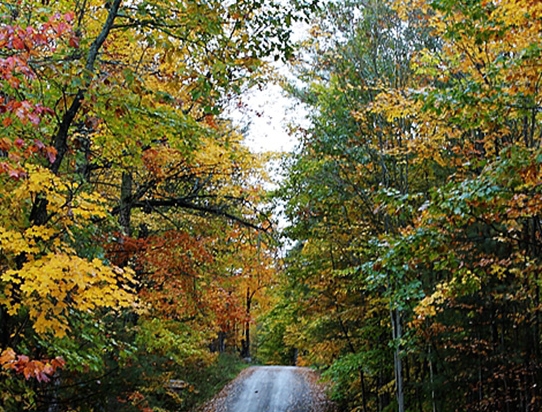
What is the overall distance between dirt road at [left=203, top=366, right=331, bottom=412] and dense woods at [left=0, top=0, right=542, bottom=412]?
6.32 feet

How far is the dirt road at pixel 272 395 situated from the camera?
635 inches

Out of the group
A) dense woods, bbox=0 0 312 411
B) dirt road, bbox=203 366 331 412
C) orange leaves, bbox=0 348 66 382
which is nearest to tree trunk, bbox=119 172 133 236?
dense woods, bbox=0 0 312 411

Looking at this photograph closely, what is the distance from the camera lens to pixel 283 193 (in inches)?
441

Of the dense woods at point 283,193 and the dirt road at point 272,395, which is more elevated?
the dense woods at point 283,193

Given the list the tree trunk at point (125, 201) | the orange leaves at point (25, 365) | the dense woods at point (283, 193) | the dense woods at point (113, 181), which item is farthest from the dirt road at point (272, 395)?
the orange leaves at point (25, 365)

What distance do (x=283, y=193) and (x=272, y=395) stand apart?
381 inches

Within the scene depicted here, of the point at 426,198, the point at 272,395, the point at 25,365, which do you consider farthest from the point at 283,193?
the point at 272,395

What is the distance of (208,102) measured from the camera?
4.69m

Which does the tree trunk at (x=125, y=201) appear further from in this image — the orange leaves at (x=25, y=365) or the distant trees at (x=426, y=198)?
the orange leaves at (x=25, y=365)

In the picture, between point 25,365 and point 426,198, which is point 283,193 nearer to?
point 426,198

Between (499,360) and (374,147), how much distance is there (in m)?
4.26

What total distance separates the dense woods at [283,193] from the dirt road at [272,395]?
1926mm

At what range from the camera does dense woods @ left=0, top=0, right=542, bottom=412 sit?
14.5ft

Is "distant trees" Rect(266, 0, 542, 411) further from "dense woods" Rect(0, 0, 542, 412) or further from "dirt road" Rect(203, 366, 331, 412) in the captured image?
"dirt road" Rect(203, 366, 331, 412)
